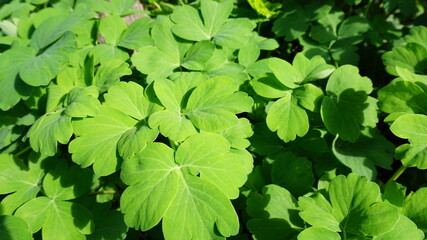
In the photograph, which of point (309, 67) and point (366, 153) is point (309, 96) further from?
point (366, 153)

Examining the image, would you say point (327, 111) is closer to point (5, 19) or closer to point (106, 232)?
point (106, 232)

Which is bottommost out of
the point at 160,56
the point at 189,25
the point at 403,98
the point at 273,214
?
the point at 273,214

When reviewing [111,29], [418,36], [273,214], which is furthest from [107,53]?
[418,36]

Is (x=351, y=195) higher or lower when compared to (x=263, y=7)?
lower

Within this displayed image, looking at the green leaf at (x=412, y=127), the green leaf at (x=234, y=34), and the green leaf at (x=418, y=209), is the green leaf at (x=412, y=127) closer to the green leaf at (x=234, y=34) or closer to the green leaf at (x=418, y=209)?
the green leaf at (x=418, y=209)

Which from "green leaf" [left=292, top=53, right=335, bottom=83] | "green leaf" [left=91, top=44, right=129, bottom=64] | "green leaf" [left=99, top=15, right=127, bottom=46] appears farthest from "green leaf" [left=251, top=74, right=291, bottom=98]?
"green leaf" [left=99, top=15, right=127, bottom=46]

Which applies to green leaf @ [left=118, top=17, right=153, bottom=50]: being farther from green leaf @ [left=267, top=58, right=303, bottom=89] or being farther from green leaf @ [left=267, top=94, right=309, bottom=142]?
green leaf @ [left=267, top=94, right=309, bottom=142]

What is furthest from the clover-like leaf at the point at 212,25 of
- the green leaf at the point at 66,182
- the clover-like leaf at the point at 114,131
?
the green leaf at the point at 66,182
